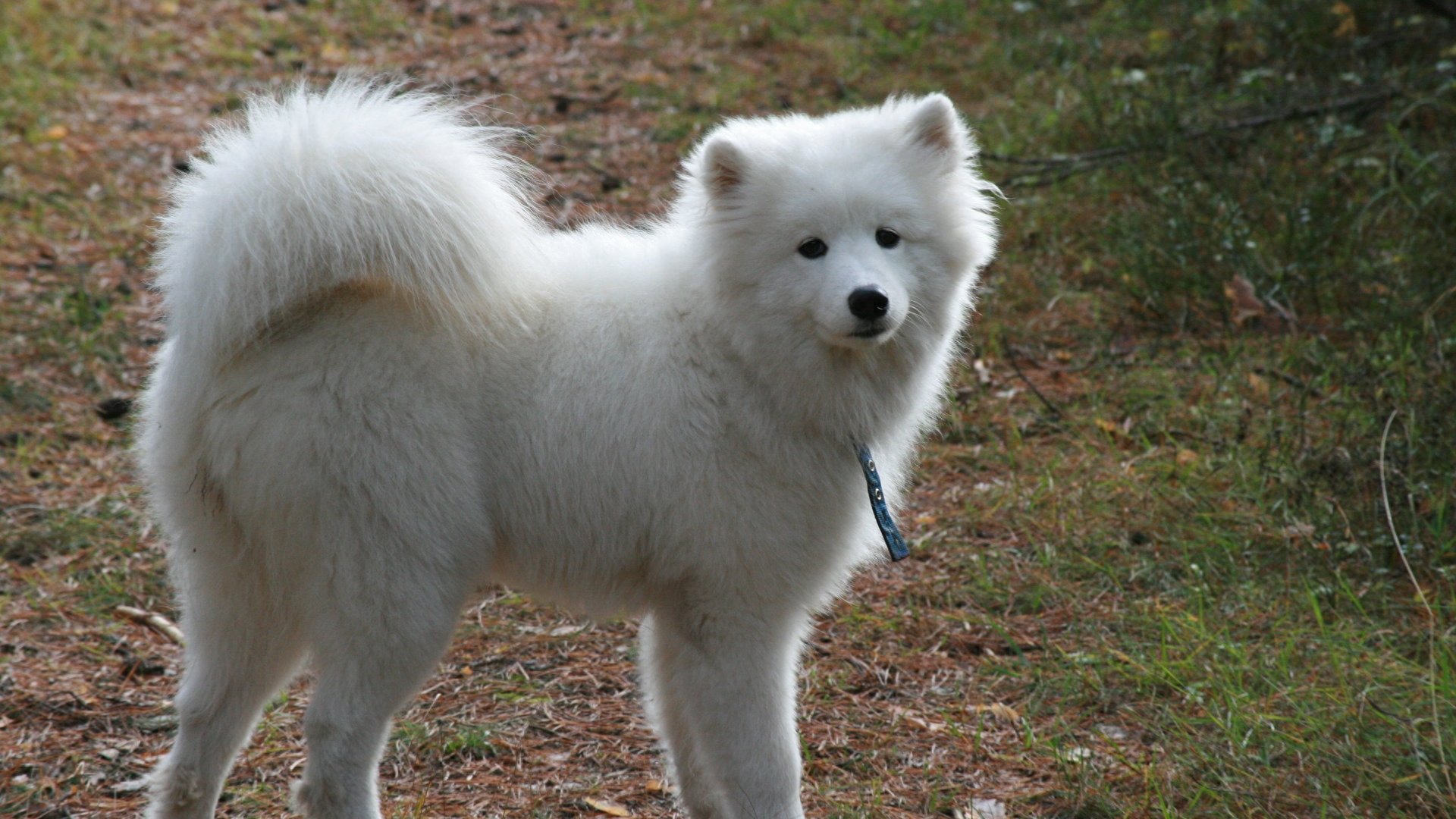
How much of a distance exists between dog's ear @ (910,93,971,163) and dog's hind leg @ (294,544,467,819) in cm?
154

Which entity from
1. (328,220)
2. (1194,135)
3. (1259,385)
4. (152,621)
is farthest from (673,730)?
(1194,135)

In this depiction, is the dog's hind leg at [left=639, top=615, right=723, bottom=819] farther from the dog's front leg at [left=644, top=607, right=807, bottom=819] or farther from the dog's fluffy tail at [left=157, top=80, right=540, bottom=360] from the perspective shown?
the dog's fluffy tail at [left=157, top=80, right=540, bottom=360]

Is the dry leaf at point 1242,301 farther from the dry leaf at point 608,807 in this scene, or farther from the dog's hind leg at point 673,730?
the dry leaf at point 608,807

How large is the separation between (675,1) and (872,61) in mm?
2317

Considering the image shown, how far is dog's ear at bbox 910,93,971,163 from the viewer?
294 cm

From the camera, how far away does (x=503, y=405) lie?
9.30 feet

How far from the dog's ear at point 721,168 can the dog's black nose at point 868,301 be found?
0.44 m

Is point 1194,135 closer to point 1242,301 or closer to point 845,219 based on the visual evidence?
point 1242,301

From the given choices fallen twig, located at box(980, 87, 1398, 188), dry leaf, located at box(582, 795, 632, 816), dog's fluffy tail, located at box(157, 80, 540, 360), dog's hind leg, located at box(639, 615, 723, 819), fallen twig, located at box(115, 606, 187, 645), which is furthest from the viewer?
fallen twig, located at box(980, 87, 1398, 188)

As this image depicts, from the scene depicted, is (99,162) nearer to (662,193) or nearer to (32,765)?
A: (662,193)

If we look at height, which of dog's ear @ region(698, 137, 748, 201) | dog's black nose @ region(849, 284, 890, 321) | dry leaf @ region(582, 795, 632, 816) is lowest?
dry leaf @ region(582, 795, 632, 816)

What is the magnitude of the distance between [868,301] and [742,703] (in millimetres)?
961

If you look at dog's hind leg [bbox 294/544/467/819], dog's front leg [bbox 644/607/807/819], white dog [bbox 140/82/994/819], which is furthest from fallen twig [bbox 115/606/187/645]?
dog's front leg [bbox 644/607/807/819]

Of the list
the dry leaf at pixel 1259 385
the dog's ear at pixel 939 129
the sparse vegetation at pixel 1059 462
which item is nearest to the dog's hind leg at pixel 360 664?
the sparse vegetation at pixel 1059 462
